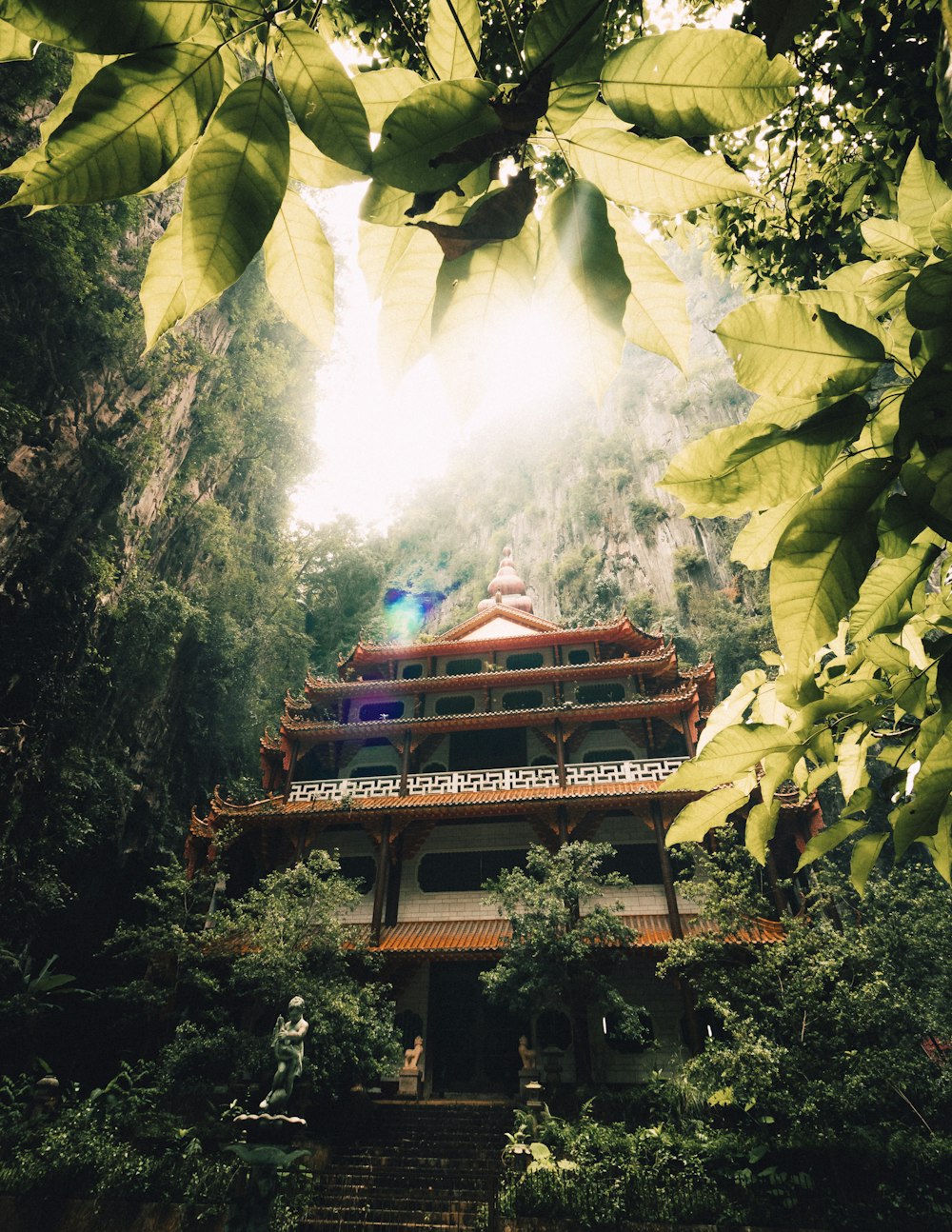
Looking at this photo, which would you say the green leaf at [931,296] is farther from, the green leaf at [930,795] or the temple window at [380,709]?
the temple window at [380,709]

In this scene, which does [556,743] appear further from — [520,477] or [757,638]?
[520,477]

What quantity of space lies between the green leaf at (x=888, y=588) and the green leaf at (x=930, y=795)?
0.74 feet

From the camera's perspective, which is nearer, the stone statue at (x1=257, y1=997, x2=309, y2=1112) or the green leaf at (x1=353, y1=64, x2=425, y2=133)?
the green leaf at (x1=353, y1=64, x2=425, y2=133)

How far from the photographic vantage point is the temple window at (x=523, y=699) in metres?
16.6

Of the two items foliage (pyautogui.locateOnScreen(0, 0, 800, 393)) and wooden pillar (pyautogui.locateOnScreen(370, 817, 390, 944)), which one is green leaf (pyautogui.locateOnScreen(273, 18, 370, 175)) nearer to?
foliage (pyautogui.locateOnScreen(0, 0, 800, 393))

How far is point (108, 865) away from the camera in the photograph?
50.5 ft

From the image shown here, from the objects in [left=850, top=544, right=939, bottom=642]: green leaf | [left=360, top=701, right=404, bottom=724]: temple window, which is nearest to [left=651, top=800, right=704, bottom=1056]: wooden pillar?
[left=360, top=701, right=404, bottom=724]: temple window

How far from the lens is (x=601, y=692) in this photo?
16297 mm

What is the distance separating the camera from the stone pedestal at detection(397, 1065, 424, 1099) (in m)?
10.6

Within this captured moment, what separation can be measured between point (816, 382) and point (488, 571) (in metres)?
41.7

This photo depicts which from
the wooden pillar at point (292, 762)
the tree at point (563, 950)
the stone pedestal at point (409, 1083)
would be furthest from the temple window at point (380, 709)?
the stone pedestal at point (409, 1083)

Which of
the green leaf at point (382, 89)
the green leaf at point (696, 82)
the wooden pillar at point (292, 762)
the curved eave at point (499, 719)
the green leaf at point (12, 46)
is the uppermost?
the curved eave at point (499, 719)

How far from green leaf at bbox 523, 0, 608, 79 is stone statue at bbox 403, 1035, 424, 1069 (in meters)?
12.8

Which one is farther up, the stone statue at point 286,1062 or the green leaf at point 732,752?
the green leaf at point 732,752
